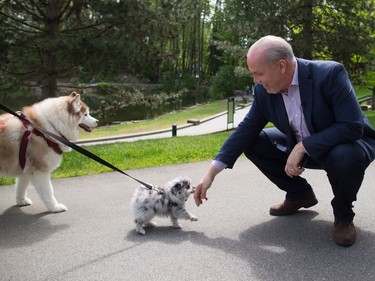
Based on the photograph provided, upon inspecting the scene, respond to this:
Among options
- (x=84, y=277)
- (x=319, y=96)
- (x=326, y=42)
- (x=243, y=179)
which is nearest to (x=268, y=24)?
(x=326, y=42)

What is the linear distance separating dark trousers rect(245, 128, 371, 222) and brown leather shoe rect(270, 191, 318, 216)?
0.17ft


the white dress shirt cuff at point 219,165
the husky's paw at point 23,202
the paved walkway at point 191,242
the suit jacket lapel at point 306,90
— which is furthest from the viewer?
the husky's paw at point 23,202

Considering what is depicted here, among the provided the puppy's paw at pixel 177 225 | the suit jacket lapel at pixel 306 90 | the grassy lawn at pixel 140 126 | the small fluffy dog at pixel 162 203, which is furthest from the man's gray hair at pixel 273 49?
the grassy lawn at pixel 140 126

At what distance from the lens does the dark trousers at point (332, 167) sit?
10.3 ft

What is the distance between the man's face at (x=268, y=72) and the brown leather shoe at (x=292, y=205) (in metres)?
1.37

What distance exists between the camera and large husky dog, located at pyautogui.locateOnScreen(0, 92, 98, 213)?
429 centimetres

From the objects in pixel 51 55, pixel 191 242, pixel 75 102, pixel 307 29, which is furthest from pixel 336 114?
pixel 307 29

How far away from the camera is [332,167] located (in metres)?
3.19

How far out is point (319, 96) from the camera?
3279mm

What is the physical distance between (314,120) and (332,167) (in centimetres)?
44

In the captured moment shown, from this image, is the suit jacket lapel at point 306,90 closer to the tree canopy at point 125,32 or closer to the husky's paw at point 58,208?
the husky's paw at point 58,208

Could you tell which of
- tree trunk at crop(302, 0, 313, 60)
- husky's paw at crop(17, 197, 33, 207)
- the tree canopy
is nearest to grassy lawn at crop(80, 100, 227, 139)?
the tree canopy

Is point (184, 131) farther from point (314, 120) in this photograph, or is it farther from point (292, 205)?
point (314, 120)

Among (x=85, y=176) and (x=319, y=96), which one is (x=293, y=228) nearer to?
(x=319, y=96)
